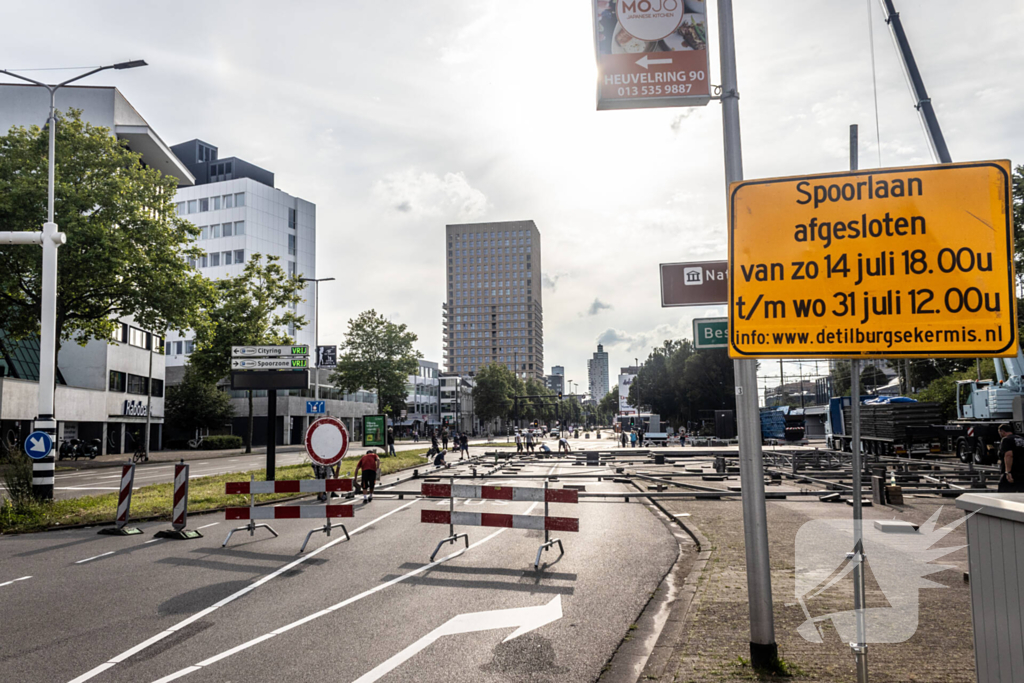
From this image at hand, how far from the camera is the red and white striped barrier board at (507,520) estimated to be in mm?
9930

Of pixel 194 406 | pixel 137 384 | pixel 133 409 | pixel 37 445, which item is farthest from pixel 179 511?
pixel 194 406

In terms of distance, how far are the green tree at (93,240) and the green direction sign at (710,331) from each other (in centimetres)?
2777

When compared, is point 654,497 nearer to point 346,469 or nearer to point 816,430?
point 346,469

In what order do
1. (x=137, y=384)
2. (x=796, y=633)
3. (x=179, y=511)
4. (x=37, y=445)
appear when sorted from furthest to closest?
(x=137, y=384), (x=37, y=445), (x=179, y=511), (x=796, y=633)

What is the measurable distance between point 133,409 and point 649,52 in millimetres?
55381

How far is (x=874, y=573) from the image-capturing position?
7.55 m

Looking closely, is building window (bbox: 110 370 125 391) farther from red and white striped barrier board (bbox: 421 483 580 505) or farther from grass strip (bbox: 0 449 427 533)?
red and white striped barrier board (bbox: 421 483 580 505)

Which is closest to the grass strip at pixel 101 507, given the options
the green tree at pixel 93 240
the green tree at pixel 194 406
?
the green tree at pixel 93 240

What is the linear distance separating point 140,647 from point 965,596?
25.9 feet

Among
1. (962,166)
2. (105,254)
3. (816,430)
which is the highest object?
(105,254)

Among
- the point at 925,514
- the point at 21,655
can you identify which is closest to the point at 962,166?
the point at 21,655

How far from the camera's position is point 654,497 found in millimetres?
17734

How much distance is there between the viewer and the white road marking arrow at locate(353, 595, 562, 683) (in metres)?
5.97

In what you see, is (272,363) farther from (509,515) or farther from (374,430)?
(509,515)
